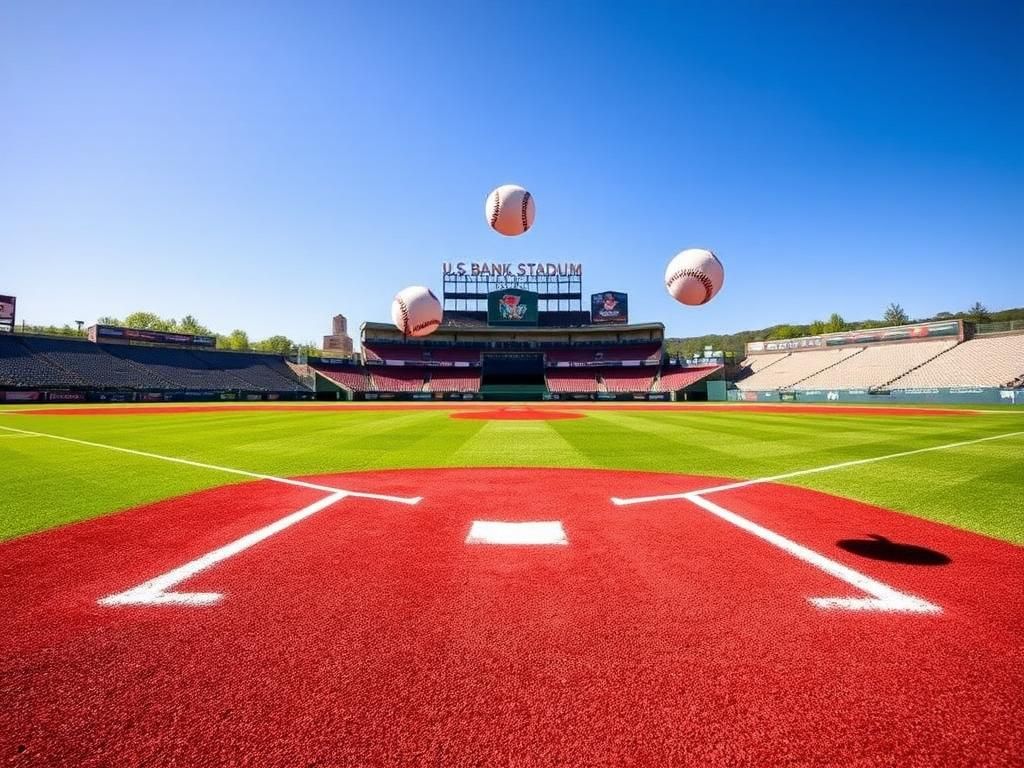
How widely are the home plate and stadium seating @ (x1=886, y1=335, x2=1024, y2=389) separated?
42.9m

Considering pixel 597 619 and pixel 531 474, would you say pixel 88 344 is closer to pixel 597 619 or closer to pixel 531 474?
pixel 531 474

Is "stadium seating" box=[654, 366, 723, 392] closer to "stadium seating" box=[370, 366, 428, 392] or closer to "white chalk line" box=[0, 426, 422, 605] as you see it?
"stadium seating" box=[370, 366, 428, 392]

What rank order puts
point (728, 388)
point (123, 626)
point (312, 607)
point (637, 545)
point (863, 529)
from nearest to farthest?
point (123, 626)
point (312, 607)
point (637, 545)
point (863, 529)
point (728, 388)

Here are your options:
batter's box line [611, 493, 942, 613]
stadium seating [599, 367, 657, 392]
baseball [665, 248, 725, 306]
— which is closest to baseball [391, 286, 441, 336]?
baseball [665, 248, 725, 306]

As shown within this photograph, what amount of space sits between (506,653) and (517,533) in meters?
2.10

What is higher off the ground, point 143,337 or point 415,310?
point 143,337

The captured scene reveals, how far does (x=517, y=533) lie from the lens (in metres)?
4.62

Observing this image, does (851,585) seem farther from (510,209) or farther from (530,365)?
(530,365)

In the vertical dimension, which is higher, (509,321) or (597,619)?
(509,321)

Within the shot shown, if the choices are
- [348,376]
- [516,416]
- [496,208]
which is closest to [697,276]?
[496,208]

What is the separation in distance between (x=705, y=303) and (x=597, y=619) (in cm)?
629

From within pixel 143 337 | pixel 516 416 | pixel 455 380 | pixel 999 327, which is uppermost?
pixel 143 337

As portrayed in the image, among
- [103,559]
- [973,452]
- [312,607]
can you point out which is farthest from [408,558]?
[973,452]

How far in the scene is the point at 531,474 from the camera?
7723 mm
